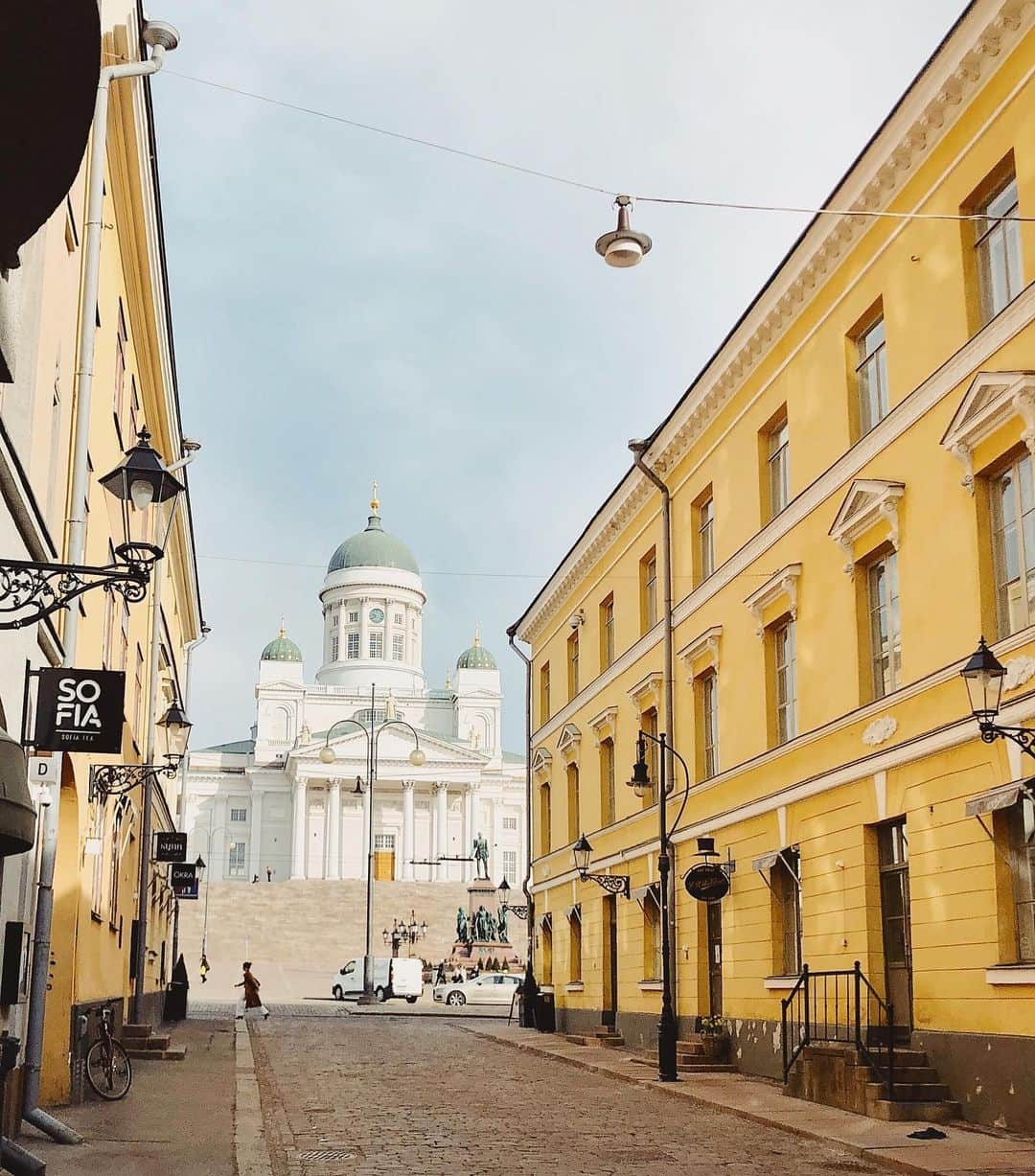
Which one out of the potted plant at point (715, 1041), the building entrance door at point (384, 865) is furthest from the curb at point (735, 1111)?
the building entrance door at point (384, 865)

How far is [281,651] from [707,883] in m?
97.4

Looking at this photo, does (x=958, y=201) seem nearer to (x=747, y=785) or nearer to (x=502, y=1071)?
(x=747, y=785)

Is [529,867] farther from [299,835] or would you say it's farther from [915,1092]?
[299,835]

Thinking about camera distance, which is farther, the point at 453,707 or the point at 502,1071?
the point at 453,707

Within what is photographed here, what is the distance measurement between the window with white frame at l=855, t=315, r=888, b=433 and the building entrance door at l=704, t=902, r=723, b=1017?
8.37 metres

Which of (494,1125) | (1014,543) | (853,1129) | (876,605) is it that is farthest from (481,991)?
(1014,543)

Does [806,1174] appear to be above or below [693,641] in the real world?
below

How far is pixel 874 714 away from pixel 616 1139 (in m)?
6.01

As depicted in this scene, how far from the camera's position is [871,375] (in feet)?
61.7

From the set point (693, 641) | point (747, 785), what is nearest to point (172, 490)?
point (747, 785)

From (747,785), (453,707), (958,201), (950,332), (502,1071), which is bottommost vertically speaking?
(502,1071)

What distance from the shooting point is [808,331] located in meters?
20.4

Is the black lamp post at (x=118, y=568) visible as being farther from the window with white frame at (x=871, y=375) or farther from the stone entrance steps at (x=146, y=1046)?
the stone entrance steps at (x=146, y=1046)

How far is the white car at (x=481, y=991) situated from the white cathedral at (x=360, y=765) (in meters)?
46.3
